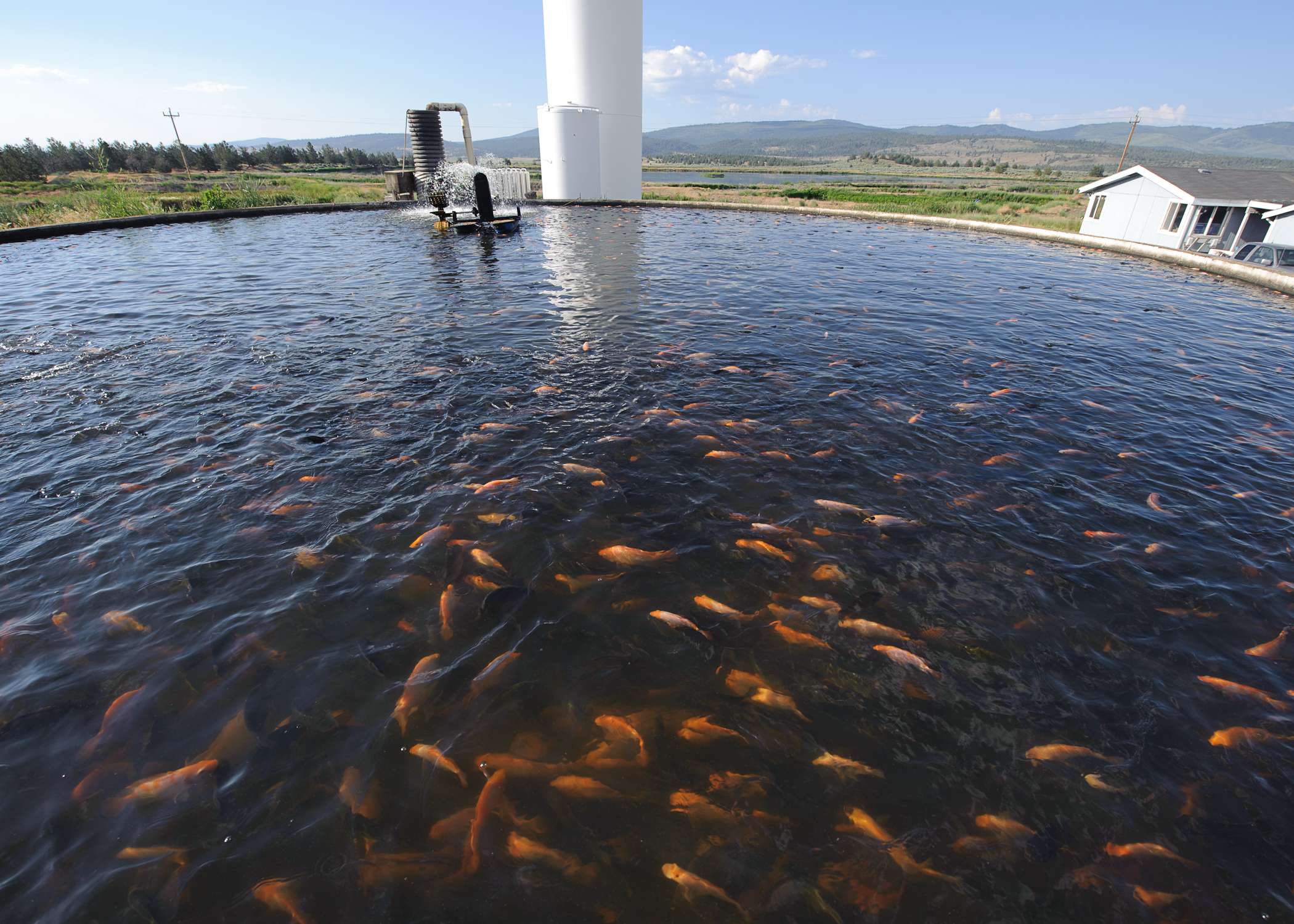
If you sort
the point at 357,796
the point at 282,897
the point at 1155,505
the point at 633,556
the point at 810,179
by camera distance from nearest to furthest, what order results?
the point at 282,897 → the point at 357,796 → the point at 633,556 → the point at 1155,505 → the point at 810,179

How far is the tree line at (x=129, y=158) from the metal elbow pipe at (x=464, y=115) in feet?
122

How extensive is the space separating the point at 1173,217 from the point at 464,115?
40968mm

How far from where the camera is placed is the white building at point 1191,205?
26484 mm

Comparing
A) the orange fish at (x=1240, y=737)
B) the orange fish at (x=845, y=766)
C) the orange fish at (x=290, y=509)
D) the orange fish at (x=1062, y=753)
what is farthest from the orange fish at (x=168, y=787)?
the orange fish at (x=1240, y=737)

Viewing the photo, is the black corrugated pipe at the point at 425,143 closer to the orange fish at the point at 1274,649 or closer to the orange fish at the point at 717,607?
the orange fish at the point at 717,607

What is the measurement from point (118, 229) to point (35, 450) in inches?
1066

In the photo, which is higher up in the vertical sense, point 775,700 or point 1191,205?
point 1191,205

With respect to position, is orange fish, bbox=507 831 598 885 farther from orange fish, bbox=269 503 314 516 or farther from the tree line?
the tree line

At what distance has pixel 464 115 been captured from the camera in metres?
38.4

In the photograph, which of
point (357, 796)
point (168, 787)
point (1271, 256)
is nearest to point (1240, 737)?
point (357, 796)

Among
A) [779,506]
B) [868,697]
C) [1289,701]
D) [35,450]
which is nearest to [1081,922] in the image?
[868,697]

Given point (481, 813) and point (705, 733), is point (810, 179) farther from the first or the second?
point (481, 813)

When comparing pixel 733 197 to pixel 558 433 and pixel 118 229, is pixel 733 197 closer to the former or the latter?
pixel 118 229

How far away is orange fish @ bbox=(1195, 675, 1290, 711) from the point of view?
16.8 ft
